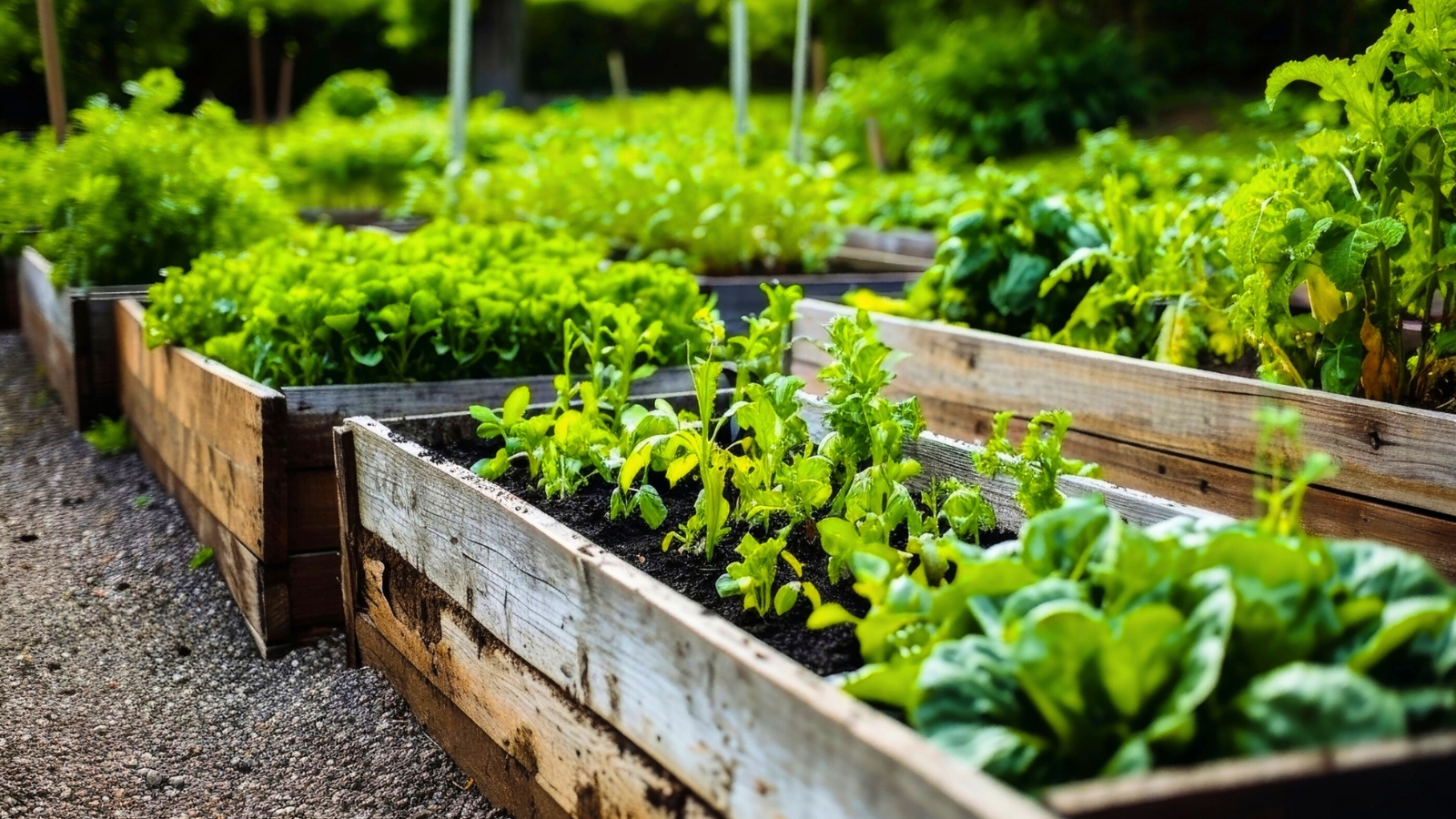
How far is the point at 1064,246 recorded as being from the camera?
3156 mm

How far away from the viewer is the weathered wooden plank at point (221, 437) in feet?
7.91

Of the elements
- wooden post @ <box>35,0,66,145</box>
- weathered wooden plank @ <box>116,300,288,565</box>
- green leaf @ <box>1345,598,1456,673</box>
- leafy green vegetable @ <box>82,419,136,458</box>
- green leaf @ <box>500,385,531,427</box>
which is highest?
wooden post @ <box>35,0,66,145</box>

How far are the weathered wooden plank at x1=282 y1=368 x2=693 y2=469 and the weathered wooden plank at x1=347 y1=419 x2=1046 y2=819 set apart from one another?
1.47 ft

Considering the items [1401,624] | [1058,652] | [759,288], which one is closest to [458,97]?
[759,288]

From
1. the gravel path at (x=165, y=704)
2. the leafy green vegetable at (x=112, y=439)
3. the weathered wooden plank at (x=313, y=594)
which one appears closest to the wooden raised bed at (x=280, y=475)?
the weathered wooden plank at (x=313, y=594)

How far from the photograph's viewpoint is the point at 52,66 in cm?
414

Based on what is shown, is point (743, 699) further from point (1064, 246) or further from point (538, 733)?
point (1064, 246)

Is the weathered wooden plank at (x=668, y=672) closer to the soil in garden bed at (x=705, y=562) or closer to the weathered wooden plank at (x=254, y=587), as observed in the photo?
the soil in garden bed at (x=705, y=562)

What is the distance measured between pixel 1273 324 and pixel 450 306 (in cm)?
181

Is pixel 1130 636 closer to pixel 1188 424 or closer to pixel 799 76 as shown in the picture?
pixel 1188 424

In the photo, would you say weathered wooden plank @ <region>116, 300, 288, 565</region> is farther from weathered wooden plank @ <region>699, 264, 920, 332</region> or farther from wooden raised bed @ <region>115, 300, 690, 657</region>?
weathered wooden plank @ <region>699, 264, 920, 332</region>

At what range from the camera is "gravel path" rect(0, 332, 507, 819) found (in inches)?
78.1

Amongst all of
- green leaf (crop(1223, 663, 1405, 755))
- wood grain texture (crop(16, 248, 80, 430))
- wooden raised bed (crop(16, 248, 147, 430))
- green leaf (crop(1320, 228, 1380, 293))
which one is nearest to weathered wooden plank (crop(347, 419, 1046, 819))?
green leaf (crop(1223, 663, 1405, 755))

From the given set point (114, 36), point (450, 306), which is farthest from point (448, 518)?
point (114, 36)
